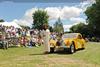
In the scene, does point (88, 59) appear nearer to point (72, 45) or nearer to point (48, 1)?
point (72, 45)

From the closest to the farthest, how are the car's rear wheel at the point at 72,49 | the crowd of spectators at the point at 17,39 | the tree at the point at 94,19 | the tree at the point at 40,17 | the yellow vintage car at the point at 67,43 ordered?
the car's rear wheel at the point at 72,49, the yellow vintage car at the point at 67,43, the crowd of spectators at the point at 17,39, the tree at the point at 94,19, the tree at the point at 40,17

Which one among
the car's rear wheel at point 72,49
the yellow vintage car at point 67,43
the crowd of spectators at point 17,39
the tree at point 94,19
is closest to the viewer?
the car's rear wheel at point 72,49

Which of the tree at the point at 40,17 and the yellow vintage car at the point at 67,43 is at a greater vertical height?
the tree at the point at 40,17

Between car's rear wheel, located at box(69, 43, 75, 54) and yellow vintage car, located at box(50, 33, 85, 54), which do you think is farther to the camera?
yellow vintage car, located at box(50, 33, 85, 54)

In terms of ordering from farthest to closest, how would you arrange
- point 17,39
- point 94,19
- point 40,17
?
point 40,17 → point 94,19 → point 17,39

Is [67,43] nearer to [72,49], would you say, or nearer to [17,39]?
[72,49]

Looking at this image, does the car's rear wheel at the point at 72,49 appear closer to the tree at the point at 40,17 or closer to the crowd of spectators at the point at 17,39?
the crowd of spectators at the point at 17,39

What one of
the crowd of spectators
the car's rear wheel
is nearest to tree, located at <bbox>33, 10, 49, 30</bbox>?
the crowd of spectators

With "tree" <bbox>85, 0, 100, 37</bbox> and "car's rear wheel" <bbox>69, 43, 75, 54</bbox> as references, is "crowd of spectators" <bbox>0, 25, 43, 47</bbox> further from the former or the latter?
"tree" <bbox>85, 0, 100, 37</bbox>

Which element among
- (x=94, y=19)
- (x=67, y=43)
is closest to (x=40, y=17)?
(x=94, y=19)

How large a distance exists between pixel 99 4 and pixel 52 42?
6868 cm

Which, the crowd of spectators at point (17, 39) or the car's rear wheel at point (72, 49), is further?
the crowd of spectators at point (17, 39)

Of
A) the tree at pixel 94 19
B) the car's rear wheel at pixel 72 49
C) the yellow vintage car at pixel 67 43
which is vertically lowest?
the car's rear wheel at pixel 72 49

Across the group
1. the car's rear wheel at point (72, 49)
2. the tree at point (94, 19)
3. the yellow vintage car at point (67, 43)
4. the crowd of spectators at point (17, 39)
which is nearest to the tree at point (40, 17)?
the tree at point (94, 19)
